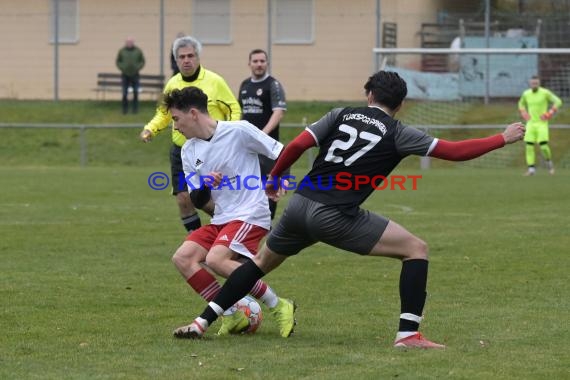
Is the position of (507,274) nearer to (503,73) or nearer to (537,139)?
(537,139)

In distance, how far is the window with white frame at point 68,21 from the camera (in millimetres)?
34750

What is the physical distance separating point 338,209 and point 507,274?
3.58 m

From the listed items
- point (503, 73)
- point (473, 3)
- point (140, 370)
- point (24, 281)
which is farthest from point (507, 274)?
point (473, 3)

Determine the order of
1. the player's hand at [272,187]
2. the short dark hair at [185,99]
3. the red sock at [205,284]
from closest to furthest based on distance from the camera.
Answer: the player's hand at [272,187], the short dark hair at [185,99], the red sock at [205,284]

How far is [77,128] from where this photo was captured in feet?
98.8

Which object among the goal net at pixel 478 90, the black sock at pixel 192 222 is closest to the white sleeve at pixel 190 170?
the black sock at pixel 192 222

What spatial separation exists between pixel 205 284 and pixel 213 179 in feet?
2.25

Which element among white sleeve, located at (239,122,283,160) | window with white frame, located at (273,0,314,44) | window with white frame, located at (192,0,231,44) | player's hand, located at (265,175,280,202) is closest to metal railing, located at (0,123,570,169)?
window with white frame, located at (273,0,314,44)

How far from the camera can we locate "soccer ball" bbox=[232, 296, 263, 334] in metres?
7.12

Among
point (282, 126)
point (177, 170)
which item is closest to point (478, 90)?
point (282, 126)

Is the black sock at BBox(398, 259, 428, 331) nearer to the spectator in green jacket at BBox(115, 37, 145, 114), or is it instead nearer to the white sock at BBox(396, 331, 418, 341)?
the white sock at BBox(396, 331, 418, 341)

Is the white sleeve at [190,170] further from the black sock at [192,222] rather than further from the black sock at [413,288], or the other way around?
the black sock at [192,222]

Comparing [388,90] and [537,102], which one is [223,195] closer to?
[388,90]

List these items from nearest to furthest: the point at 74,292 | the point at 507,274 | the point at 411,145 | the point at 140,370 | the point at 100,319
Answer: the point at 140,370 → the point at 411,145 → the point at 100,319 → the point at 74,292 → the point at 507,274
